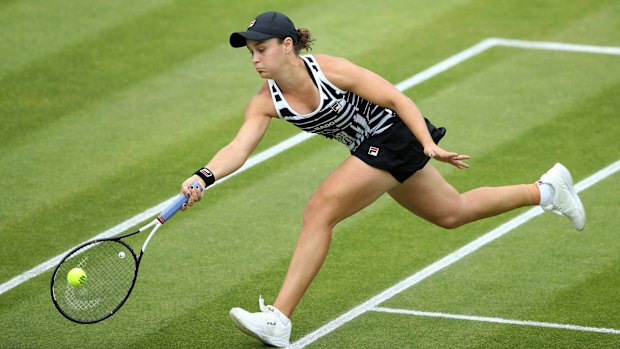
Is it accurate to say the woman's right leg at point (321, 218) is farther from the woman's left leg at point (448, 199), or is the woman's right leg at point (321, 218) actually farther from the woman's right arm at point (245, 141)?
the woman's right arm at point (245, 141)

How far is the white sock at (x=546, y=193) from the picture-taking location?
970cm

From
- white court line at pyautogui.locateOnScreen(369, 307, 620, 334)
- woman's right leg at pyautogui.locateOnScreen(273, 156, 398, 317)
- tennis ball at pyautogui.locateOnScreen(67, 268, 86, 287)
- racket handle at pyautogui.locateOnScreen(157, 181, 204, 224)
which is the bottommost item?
white court line at pyautogui.locateOnScreen(369, 307, 620, 334)

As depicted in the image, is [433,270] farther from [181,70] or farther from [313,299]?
[181,70]

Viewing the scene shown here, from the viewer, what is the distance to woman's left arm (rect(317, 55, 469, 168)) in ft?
27.4

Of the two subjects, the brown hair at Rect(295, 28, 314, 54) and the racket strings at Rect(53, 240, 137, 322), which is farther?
the brown hair at Rect(295, 28, 314, 54)

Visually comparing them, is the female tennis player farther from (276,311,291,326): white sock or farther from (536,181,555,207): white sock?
(536,181,555,207): white sock

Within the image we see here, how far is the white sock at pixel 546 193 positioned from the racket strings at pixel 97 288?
3.24 metres

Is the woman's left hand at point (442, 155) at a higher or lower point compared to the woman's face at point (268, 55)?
lower

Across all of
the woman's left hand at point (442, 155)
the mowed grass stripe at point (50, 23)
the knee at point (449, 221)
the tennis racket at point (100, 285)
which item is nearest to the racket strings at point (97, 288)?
the tennis racket at point (100, 285)

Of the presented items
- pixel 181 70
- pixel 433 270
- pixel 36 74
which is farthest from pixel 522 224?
pixel 36 74

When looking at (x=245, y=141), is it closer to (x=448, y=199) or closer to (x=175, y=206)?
(x=175, y=206)

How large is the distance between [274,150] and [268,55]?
4.71 metres

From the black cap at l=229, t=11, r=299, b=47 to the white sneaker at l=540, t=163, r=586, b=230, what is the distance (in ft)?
8.59

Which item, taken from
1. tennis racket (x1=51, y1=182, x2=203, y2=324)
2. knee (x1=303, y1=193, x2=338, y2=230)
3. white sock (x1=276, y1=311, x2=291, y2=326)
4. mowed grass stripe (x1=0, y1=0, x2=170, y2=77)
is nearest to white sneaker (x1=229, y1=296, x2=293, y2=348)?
white sock (x1=276, y1=311, x2=291, y2=326)
